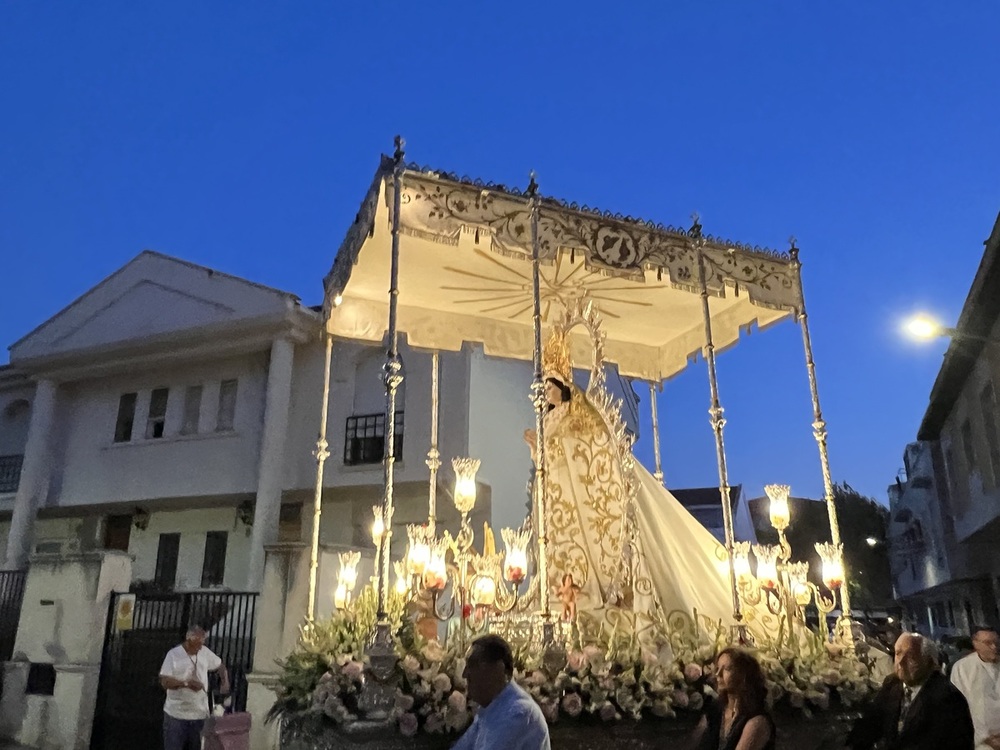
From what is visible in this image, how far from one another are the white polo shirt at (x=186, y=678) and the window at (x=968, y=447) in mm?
16928

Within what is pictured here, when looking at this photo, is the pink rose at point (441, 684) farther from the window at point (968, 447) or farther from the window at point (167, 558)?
the window at point (968, 447)

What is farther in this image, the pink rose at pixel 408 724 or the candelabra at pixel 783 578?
the candelabra at pixel 783 578

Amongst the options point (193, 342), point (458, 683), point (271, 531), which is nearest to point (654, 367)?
point (458, 683)

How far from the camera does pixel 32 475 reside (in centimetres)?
1841

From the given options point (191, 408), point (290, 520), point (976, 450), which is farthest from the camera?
point (191, 408)

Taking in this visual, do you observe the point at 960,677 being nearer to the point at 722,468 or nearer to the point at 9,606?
the point at 722,468

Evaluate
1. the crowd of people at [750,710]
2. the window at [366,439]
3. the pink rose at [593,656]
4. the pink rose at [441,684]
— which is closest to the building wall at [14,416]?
the window at [366,439]

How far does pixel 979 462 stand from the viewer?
16047mm

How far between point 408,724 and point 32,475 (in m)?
17.8

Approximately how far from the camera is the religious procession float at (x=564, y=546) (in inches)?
196

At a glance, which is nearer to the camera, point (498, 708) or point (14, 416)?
point (498, 708)

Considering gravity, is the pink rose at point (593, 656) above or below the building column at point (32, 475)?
below

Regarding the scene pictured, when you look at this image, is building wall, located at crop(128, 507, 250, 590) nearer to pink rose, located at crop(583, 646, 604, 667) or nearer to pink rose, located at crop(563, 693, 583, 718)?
pink rose, located at crop(583, 646, 604, 667)

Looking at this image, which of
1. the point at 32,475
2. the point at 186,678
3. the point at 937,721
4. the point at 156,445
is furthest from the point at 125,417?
the point at 937,721
